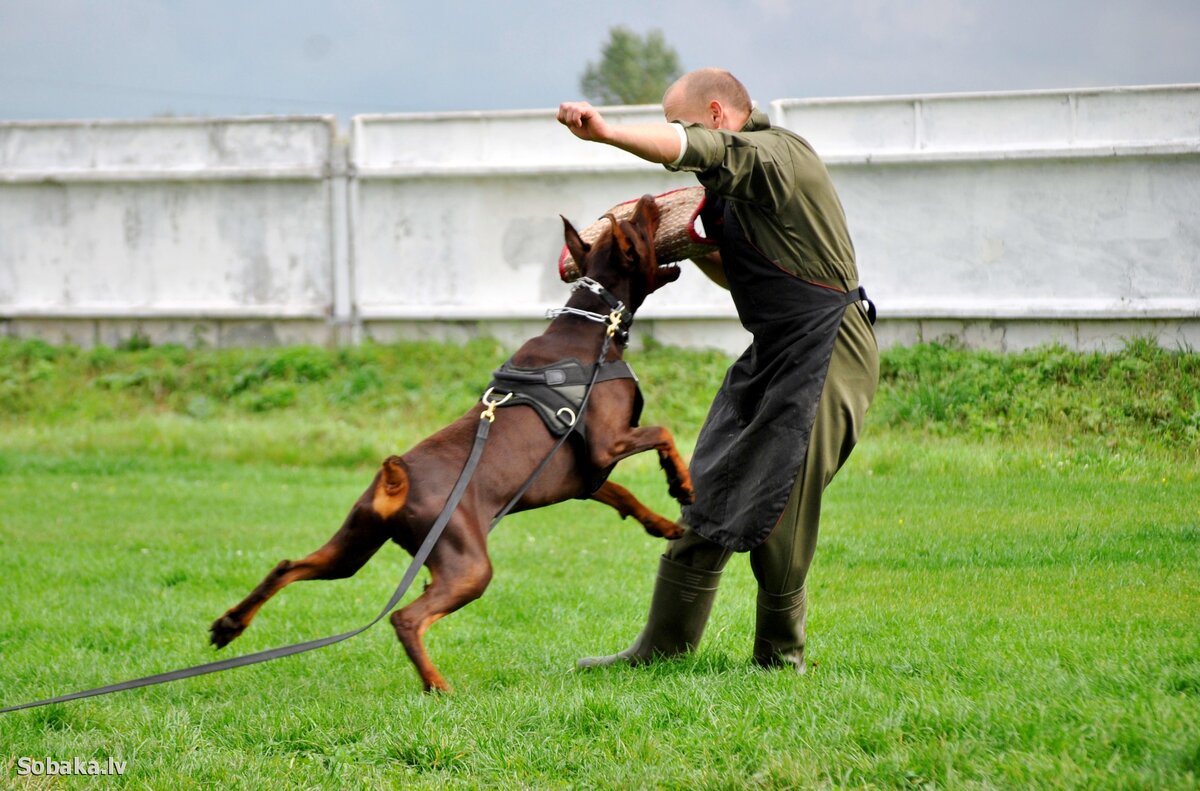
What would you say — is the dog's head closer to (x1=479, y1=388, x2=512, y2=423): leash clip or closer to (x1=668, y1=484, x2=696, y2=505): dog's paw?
(x1=479, y1=388, x2=512, y2=423): leash clip

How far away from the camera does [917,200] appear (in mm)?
12742

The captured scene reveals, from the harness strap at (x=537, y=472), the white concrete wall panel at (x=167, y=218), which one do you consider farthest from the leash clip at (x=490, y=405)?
the white concrete wall panel at (x=167, y=218)

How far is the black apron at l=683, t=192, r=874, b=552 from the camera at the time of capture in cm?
393

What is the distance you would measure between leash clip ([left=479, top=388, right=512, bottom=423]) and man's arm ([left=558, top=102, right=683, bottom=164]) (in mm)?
1321

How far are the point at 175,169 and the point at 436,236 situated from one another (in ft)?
12.4

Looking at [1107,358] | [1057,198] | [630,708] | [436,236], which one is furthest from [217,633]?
[436,236]

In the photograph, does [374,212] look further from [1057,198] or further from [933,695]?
[933,695]

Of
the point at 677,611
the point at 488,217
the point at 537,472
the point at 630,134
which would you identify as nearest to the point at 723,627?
the point at 677,611

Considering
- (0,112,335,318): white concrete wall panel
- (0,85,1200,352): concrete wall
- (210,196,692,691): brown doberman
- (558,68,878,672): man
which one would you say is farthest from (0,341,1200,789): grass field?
(0,112,335,318): white concrete wall panel

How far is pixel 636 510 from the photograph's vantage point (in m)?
4.46

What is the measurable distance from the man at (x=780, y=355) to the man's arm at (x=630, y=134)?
1.35 ft

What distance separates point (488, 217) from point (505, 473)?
1087cm

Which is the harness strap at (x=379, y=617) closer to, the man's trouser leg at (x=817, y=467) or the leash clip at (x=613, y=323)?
the leash clip at (x=613, y=323)

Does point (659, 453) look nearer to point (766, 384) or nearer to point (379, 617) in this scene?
point (766, 384)
